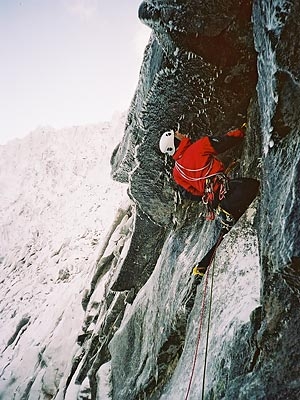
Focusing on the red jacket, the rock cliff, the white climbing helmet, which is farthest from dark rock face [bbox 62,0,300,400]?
the white climbing helmet

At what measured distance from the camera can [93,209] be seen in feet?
85.3

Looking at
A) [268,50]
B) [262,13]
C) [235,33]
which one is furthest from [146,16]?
[268,50]

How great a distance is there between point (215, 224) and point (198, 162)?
109 centimetres

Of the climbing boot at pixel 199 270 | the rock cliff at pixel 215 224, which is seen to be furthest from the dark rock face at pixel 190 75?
the climbing boot at pixel 199 270

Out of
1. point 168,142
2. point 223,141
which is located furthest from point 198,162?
point 168,142

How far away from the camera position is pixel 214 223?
5.36m

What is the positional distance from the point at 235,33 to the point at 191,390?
4459 mm

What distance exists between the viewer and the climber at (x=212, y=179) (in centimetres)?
459

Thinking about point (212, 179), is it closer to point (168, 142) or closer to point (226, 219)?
point (226, 219)

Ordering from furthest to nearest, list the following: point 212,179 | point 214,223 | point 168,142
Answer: point 214,223 < point 168,142 < point 212,179

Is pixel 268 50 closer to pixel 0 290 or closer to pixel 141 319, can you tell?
pixel 141 319

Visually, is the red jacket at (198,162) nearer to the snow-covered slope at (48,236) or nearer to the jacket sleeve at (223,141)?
the jacket sleeve at (223,141)

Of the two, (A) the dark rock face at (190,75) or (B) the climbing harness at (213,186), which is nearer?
(A) the dark rock face at (190,75)

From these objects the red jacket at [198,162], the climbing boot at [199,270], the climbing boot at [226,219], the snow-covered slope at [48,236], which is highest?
the red jacket at [198,162]
